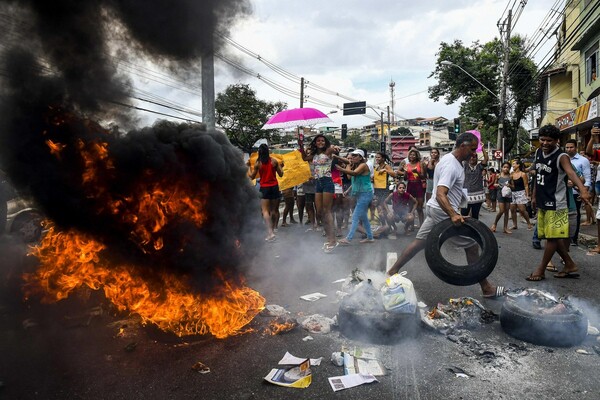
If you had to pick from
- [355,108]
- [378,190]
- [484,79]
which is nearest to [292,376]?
[378,190]

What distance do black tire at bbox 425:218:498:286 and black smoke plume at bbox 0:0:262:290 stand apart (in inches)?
81.4

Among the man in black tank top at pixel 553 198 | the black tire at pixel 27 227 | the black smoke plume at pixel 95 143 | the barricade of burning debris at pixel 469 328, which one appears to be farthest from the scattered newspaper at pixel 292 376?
the black tire at pixel 27 227

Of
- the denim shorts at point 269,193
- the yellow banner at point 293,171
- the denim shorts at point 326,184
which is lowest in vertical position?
the denim shorts at point 269,193

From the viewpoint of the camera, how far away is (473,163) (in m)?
8.29

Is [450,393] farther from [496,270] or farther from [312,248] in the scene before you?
[312,248]

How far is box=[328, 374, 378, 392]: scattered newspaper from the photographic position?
3038mm

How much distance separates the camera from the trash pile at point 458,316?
158 inches

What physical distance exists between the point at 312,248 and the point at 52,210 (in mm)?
5047

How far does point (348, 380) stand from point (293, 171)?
8360 millimetres

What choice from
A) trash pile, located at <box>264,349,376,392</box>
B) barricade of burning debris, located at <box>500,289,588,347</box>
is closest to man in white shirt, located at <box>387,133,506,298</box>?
barricade of burning debris, located at <box>500,289,588,347</box>

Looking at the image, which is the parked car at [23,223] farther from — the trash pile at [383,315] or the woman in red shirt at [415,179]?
the woman in red shirt at [415,179]

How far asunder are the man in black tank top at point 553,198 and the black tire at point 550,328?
90.1 inches

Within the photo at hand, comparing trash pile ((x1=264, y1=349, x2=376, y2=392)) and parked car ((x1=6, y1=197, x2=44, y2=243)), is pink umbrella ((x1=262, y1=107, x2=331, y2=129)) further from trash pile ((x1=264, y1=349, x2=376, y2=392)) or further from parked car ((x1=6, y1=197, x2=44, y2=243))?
trash pile ((x1=264, y1=349, x2=376, y2=392))

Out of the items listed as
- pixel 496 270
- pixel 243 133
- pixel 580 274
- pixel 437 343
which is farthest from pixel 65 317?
pixel 243 133
